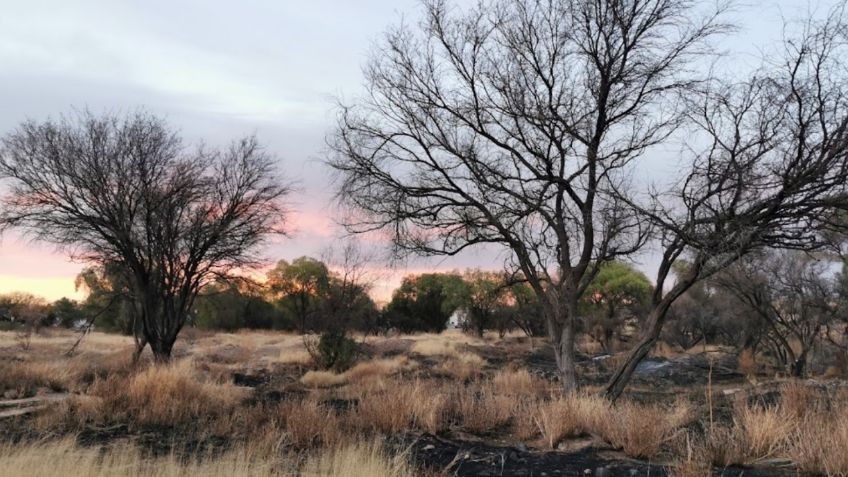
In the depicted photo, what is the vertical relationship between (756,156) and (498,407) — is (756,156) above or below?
above

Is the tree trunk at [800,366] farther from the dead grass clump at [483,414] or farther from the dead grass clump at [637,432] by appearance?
the dead grass clump at [483,414]

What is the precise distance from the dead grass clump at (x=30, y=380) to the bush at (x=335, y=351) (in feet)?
28.3

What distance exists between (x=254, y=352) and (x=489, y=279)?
24.7m

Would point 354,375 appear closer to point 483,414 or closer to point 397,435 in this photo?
point 483,414

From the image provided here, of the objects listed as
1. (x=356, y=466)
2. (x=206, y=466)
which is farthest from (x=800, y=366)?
(x=206, y=466)

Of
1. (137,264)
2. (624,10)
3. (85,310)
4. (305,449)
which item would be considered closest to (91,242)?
(137,264)

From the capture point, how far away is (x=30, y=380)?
16672 millimetres

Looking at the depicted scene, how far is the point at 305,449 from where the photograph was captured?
7.98 metres

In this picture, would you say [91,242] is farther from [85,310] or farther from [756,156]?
[85,310]

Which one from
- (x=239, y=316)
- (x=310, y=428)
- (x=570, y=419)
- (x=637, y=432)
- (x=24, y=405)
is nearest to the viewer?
(x=637, y=432)

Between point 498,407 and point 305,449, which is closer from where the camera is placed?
point 305,449

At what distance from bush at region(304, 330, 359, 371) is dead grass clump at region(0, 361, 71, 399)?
28.3ft

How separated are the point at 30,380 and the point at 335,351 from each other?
10137 millimetres

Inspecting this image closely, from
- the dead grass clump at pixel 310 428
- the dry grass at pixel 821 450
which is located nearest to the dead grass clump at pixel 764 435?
the dry grass at pixel 821 450
